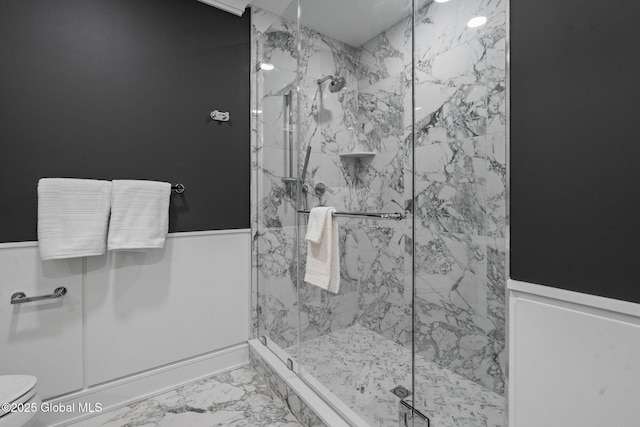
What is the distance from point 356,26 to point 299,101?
1.62ft

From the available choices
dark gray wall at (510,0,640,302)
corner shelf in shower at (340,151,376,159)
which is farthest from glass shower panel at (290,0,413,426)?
dark gray wall at (510,0,640,302)

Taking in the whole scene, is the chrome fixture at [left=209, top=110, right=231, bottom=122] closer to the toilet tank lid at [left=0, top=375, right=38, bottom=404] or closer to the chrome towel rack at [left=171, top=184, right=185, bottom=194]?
the chrome towel rack at [left=171, top=184, right=185, bottom=194]

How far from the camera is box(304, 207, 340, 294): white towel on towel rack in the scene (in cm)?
147

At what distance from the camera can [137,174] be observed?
1.67 meters

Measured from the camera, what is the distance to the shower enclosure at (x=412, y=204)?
1168 millimetres

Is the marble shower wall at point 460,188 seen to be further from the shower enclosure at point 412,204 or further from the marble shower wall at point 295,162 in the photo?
the marble shower wall at point 295,162

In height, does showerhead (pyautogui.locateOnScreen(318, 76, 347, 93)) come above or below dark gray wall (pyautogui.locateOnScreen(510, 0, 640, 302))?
above

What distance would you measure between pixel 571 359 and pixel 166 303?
189cm

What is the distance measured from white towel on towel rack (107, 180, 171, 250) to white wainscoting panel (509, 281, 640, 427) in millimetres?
1671

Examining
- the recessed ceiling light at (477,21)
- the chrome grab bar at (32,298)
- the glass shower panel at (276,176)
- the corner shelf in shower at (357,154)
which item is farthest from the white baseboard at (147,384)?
the recessed ceiling light at (477,21)

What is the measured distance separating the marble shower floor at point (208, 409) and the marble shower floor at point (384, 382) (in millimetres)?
299

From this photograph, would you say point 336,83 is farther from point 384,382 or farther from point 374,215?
point 384,382

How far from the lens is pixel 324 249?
151cm

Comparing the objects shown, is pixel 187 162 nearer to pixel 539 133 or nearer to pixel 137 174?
pixel 137 174
